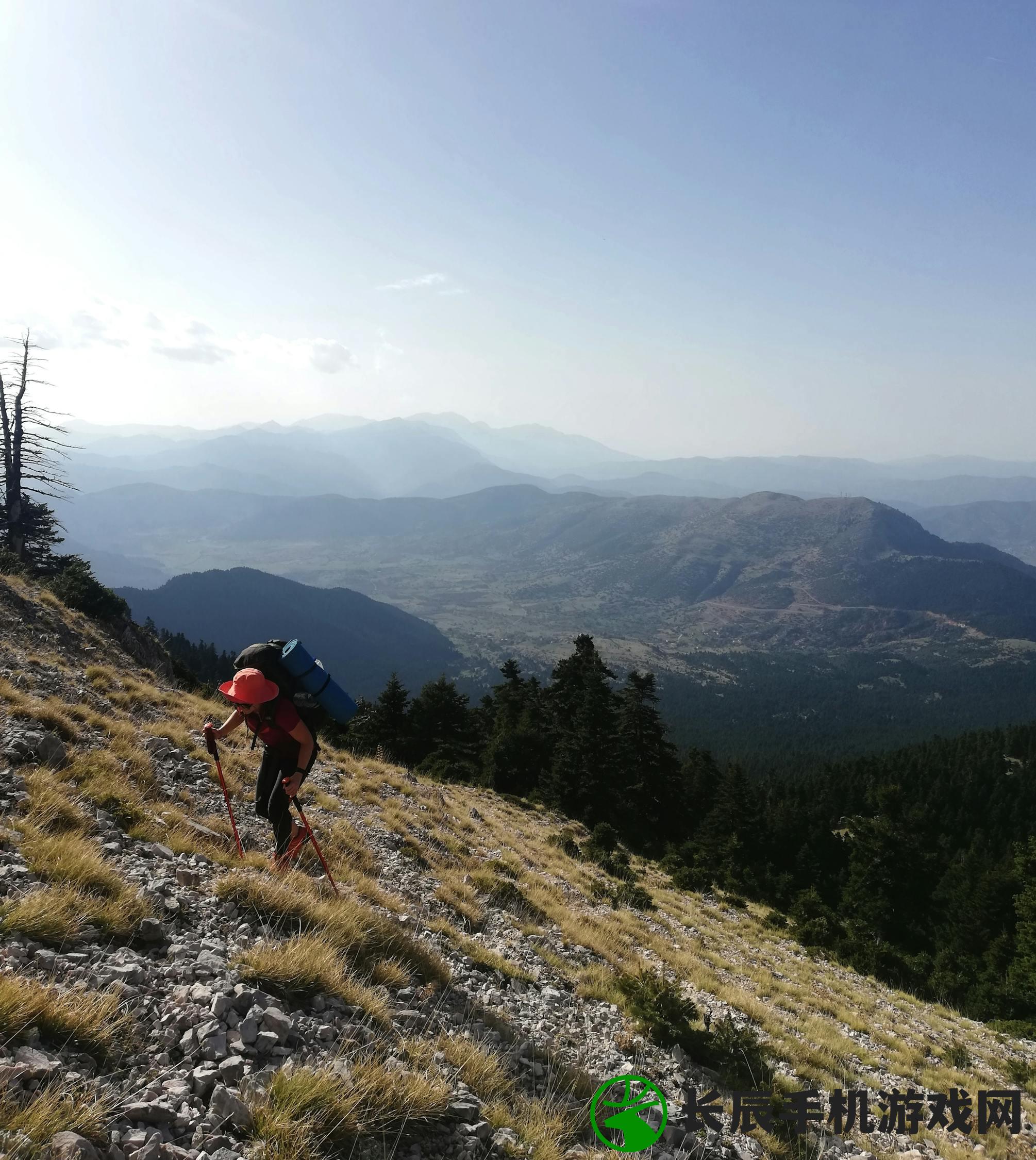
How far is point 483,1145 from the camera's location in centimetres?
399

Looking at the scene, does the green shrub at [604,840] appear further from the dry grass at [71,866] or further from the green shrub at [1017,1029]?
the dry grass at [71,866]

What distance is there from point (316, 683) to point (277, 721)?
0.64 meters

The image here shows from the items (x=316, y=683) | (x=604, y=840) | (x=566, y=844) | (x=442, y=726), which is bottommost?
(x=442, y=726)

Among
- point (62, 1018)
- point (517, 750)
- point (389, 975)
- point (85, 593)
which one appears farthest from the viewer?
point (517, 750)

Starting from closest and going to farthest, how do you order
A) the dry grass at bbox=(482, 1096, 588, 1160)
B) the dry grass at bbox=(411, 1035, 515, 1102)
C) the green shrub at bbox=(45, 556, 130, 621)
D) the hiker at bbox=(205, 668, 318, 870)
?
the dry grass at bbox=(482, 1096, 588, 1160) → the dry grass at bbox=(411, 1035, 515, 1102) → the hiker at bbox=(205, 668, 318, 870) → the green shrub at bbox=(45, 556, 130, 621)

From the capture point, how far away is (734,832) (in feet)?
127

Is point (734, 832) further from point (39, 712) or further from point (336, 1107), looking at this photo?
point (336, 1107)

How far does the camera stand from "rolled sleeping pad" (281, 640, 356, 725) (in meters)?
6.91

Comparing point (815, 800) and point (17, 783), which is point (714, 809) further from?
point (17, 783)

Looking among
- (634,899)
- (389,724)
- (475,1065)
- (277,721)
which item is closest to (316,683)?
(277,721)

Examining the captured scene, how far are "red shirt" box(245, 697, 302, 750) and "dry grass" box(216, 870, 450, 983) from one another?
61.3 inches

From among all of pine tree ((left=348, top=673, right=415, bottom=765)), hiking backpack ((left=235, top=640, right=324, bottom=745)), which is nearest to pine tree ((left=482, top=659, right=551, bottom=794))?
pine tree ((left=348, top=673, right=415, bottom=765))

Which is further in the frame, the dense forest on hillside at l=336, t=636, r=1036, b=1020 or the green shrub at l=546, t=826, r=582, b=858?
the dense forest on hillside at l=336, t=636, r=1036, b=1020

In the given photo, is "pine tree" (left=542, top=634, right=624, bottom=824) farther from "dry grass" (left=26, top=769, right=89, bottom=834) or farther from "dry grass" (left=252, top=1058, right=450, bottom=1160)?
"dry grass" (left=252, top=1058, right=450, bottom=1160)
